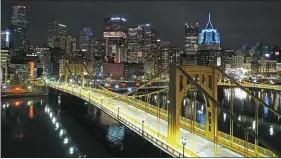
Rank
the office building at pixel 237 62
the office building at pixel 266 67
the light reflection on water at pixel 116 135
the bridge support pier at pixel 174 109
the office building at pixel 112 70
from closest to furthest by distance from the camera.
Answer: the bridge support pier at pixel 174 109 < the light reflection on water at pixel 116 135 < the office building at pixel 112 70 < the office building at pixel 266 67 < the office building at pixel 237 62

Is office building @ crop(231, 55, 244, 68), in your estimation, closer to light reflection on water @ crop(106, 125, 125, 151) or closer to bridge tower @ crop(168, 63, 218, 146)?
light reflection on water @ crop(106, 125, 125, 151)

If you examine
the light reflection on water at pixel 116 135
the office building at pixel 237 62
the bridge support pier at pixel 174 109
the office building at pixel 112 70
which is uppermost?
the office building at pixel 237 62

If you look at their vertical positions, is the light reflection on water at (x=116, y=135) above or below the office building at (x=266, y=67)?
below

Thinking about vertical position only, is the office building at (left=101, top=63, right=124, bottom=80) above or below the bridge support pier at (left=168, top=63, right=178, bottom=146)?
above

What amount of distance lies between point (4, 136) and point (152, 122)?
12.4m

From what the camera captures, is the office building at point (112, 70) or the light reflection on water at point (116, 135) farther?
the office building at point (112, 70)

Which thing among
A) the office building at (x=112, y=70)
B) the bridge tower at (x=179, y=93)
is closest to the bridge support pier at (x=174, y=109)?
the bridge tower at (x=179, y=93)

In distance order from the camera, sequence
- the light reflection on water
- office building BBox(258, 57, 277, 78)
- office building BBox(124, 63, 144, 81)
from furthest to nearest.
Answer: office building BBox(258, 57, 277, 78)
office building BBox(124, 63, 144, 81)
the light reflection on water

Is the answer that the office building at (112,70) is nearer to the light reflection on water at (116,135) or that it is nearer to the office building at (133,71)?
the office building at (133,71)

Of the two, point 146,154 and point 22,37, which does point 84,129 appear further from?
point 22,37

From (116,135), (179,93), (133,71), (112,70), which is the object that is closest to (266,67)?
(133,71)

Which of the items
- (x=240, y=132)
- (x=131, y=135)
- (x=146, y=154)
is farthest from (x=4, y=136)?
(x=240, y=132)

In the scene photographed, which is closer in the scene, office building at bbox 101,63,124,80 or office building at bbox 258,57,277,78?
office building at bbox 101,63,124,80

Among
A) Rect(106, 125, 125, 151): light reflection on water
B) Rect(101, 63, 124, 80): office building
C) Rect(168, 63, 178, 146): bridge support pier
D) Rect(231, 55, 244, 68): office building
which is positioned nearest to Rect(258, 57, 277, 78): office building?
Rect(231, 55, 244, 68): office building
